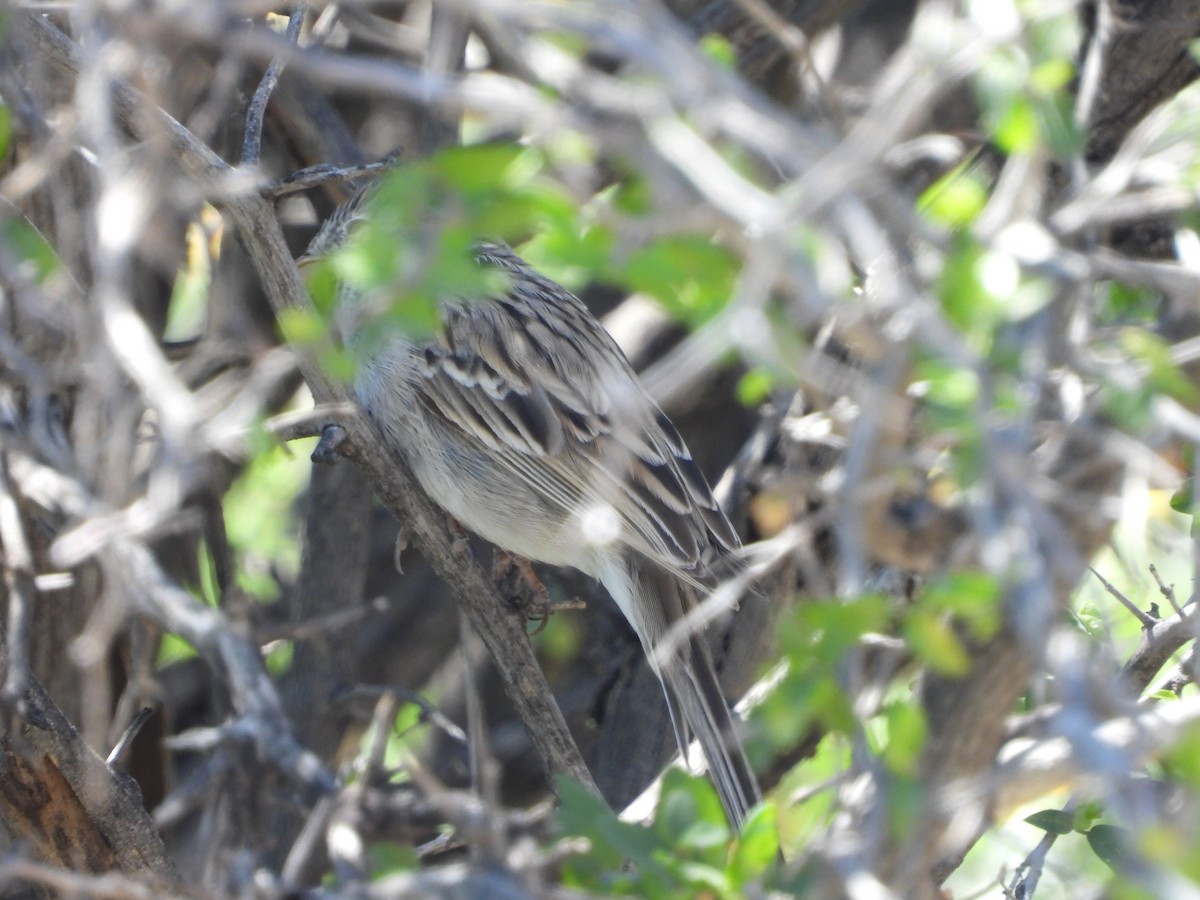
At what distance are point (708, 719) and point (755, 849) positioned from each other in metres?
1.41

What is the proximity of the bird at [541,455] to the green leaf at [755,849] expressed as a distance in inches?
63.1

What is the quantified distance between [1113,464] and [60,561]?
4.97 feet

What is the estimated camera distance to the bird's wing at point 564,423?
3764 millimetres

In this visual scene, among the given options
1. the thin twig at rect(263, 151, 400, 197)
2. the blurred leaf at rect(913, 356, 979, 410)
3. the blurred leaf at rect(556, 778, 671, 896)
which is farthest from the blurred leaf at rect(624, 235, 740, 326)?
the thin twig at rect(263, 151, 400, 197)

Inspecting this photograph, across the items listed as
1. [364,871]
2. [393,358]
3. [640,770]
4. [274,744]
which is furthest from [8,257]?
[640,770]

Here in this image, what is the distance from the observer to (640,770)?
404cm

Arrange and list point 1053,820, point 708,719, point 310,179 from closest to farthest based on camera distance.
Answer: point 1053,820 → point 310,179 → point 708,719

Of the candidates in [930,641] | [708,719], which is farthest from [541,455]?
[930,641]

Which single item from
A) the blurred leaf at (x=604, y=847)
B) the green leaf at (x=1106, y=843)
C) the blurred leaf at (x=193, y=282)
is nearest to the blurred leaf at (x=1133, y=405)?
the blurred leaf at (x=604, y=847)

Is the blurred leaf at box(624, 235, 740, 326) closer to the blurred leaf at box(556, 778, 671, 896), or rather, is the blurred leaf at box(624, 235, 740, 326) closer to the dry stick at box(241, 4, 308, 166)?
the blurred leaf at box(556, 778, 671, 896)

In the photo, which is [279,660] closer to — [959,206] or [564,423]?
[564,423]

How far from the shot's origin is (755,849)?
2080 mm

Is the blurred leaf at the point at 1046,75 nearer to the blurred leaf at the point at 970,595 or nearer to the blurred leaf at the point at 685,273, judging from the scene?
the blurred leaf at the point at 685,273

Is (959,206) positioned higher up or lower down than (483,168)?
lower down
